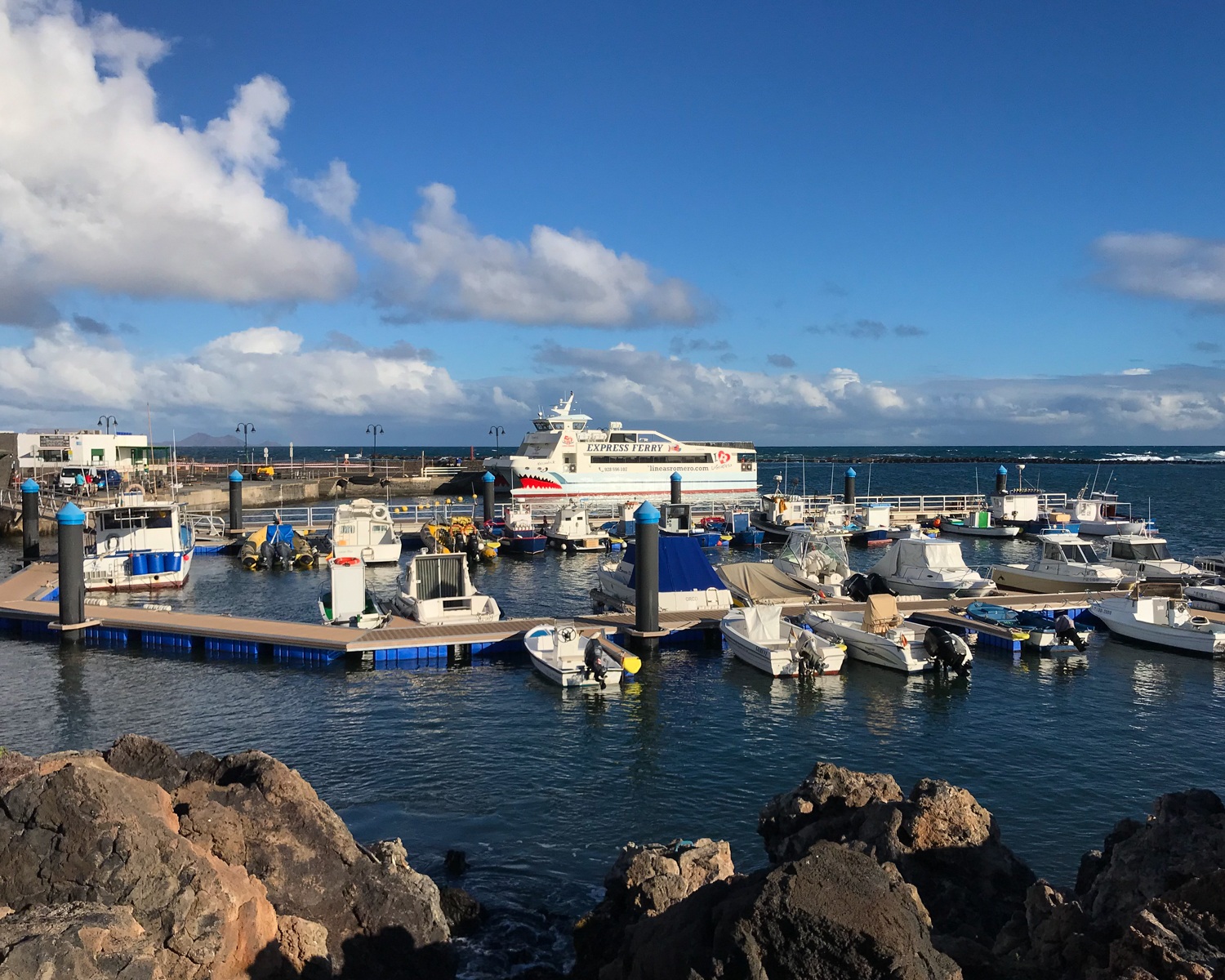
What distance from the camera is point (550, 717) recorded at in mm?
19859

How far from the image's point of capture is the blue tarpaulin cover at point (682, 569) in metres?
28.6

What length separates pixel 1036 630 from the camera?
25219 mm

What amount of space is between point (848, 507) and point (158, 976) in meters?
51.5

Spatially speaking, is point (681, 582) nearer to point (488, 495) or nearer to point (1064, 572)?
point (1064, 572)

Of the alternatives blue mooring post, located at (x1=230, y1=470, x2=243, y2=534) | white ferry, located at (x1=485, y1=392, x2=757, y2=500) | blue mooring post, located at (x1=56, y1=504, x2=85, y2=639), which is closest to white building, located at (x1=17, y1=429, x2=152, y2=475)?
blue mooring post, located at (x1=230, y1=470, x2=243, y2=534)

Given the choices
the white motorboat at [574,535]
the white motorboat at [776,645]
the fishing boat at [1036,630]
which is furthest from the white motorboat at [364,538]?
the fishing boat at [1036,630]

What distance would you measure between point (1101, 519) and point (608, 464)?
110ft

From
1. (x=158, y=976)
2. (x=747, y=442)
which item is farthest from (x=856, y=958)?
(x=747, y=442)

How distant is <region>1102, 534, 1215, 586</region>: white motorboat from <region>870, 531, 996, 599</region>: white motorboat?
5.93 m

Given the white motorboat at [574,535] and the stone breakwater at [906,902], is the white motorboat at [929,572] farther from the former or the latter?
the stone breakwater at [906,902]

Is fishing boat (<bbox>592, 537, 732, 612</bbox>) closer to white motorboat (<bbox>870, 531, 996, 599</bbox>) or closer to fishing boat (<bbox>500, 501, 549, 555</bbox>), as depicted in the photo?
white motorboat (<bbox>870, 531, 996, 599</bbox>)

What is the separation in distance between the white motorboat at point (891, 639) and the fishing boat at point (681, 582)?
10.6 ft

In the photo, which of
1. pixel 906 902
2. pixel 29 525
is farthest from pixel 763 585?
pixel 29 525

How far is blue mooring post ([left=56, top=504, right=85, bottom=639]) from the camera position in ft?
86.8
